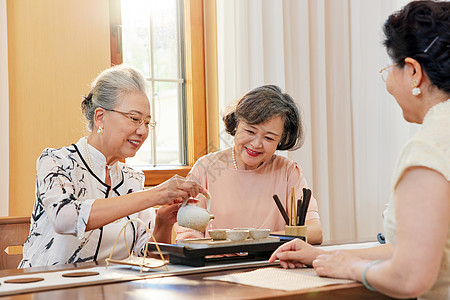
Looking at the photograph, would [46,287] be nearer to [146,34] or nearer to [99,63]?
[99,63]

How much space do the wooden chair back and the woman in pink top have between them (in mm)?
652

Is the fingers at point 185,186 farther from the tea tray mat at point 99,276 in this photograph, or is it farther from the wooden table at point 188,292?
the wooden table at point 188,292

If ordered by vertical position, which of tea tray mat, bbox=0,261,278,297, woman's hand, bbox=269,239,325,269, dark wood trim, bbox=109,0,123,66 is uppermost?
dark wood trim, bbox=109,0,123,66

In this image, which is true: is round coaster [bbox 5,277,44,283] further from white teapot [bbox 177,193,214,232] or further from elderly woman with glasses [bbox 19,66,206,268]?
white teapot [bbox 177,193,214,232]

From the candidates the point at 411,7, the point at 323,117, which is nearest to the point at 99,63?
the point at 323,117

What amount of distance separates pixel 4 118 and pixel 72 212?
1.15 meters

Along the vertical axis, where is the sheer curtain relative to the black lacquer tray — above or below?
above

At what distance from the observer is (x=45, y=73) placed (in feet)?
10.2

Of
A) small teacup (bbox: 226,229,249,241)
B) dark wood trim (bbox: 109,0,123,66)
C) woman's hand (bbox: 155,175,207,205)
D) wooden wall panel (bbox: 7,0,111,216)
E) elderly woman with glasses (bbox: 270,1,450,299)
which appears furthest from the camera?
dark wood trim (bbox: 109,0,123,66)

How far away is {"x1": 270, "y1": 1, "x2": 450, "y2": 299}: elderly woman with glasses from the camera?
1.23 metres

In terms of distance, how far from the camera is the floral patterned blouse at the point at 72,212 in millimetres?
2039

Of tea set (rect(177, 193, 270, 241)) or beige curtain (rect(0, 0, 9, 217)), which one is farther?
beige curtain (rect(0, 0, 9, 217))

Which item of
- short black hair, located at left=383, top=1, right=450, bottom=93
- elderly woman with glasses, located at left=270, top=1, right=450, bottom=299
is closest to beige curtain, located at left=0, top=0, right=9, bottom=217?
elderly woman with glasses, located at left=270, top=1, right=450, bottom=299

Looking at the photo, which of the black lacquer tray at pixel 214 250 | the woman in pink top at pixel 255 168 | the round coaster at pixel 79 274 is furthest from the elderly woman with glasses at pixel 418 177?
the woman in pink top at pixel 255 168
